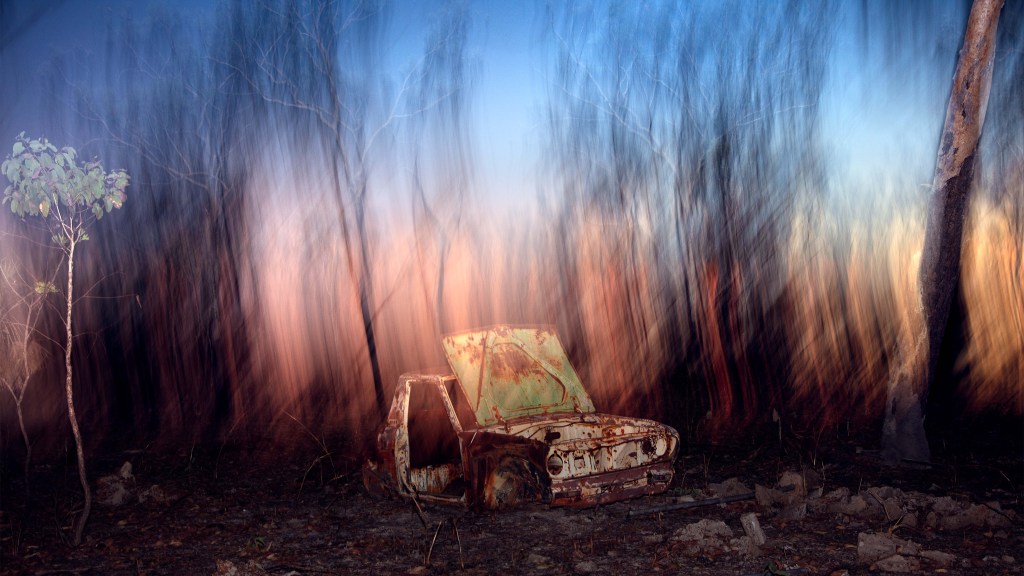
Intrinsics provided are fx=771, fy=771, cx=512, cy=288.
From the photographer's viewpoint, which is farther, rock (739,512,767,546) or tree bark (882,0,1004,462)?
tree bark (882,0,1004,462)

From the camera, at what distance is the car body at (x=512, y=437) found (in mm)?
6469

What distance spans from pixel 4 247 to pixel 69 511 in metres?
3.81

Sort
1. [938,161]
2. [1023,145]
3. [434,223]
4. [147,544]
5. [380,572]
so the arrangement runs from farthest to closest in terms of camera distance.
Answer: [434,223] → [1023,145] → [938,161] → [147,544] → [380,572]

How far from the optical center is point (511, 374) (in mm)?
7438

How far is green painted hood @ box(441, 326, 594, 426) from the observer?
23.6ft

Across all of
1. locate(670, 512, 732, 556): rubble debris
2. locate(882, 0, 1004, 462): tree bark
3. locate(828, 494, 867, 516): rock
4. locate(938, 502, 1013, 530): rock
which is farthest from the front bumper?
locate(882, 0, 1004, 462): tree bark

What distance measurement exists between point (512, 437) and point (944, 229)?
18.4ft

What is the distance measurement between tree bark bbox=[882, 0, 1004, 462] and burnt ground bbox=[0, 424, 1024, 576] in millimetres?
471

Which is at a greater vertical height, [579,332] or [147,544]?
[579,332]

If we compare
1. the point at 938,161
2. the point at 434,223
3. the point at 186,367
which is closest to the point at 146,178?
the point at 186,367

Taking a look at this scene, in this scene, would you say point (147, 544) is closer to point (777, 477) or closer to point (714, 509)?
point (714, 509)

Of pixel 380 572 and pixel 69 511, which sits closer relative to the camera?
pixel 380 572

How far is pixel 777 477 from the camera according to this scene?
28.7 feet

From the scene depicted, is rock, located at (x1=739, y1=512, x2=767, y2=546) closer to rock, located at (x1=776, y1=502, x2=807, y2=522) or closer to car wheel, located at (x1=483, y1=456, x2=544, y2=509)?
rock, located at (x1=776, y1=502, x2=807, y2=522)
